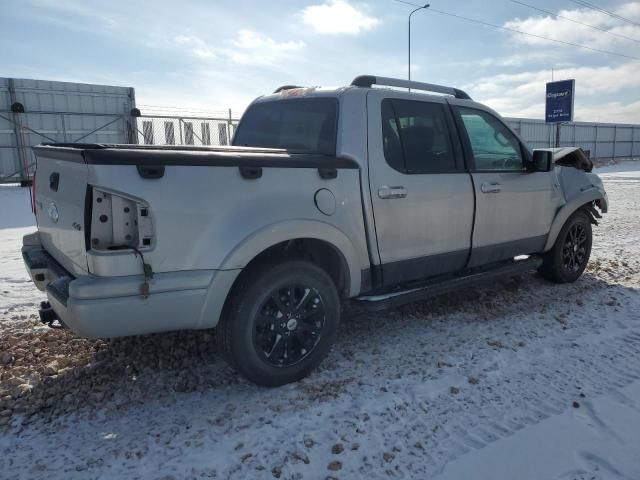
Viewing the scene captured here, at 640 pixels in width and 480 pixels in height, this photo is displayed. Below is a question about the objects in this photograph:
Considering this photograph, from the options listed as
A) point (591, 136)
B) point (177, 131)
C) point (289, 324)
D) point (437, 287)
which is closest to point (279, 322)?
point (289, 324)

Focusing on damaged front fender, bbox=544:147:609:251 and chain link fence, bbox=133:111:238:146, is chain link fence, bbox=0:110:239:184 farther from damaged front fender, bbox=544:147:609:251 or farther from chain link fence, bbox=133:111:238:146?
damaged front fender, bbox=544:147:609:251

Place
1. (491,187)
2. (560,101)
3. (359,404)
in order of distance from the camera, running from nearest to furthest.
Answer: (359,404) < (491,187) < (560,101)

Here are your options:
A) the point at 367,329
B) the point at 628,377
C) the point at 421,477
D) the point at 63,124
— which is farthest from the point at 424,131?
the point at 63,124

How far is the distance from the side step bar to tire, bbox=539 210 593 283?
14.6 inches

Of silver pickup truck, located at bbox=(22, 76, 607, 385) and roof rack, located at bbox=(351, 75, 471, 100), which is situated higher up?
roof rack, located at bbox=(351, 75, 471, 100)

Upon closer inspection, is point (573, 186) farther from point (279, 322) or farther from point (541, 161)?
point (279, 322)

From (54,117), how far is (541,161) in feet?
51.1

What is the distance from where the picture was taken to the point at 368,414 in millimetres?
2932

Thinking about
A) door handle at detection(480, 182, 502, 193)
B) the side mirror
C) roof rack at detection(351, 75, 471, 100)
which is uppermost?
roof rack at detection(351, 75, 471, 100)

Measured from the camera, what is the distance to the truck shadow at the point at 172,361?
10.3ft

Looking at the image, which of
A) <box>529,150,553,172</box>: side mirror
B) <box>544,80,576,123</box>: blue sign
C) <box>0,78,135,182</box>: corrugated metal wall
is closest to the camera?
<box>529,150,553,172</box>: side mirror

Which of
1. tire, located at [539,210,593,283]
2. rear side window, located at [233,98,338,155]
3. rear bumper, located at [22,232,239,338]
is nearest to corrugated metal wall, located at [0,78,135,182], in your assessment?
rear side window, located at [233,98,338,155]

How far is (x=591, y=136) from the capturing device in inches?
1479

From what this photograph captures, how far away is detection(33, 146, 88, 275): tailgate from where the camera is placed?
2719mm
